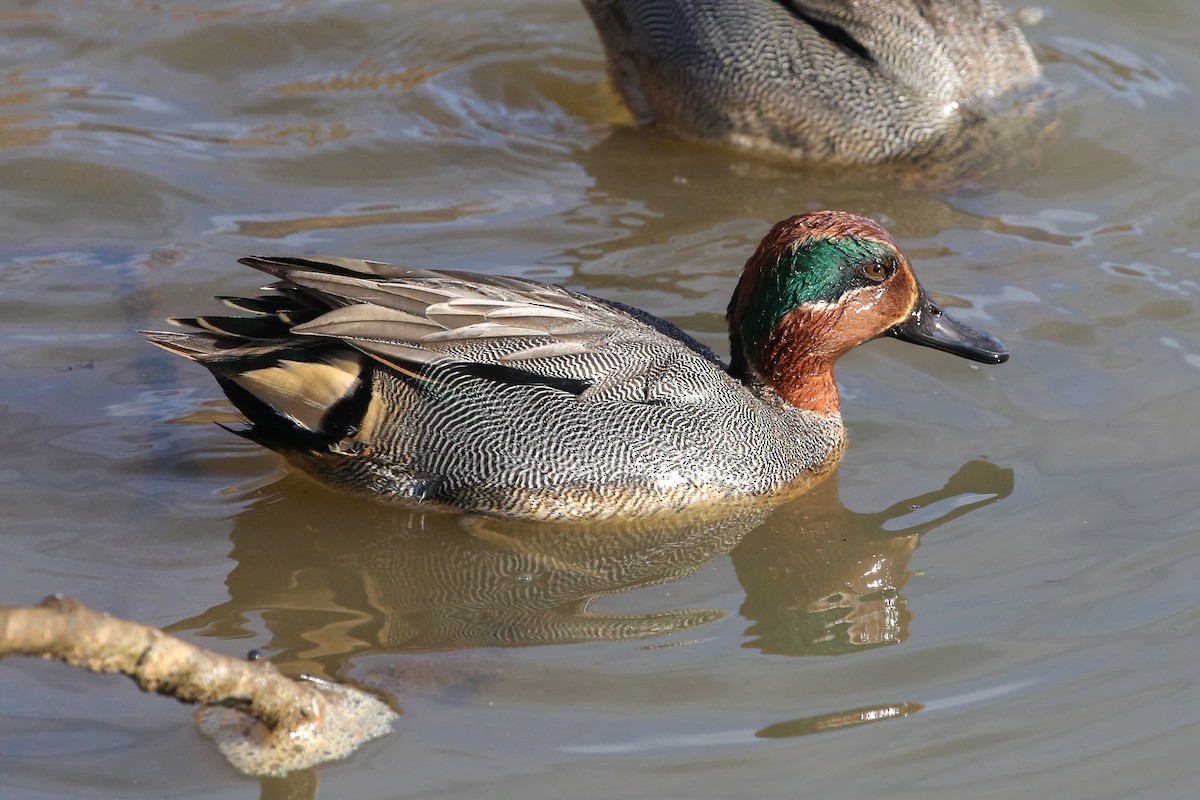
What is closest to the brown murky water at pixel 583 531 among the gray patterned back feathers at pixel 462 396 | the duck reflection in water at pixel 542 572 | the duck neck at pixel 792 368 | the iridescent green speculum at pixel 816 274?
the duck reflection in water at pixel 542 572

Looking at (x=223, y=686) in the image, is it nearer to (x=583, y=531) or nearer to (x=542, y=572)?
(x=542, y=572)

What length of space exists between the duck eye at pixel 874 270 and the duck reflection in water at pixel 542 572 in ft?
2.57

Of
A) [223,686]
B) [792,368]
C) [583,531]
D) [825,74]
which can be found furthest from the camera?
[825,74]

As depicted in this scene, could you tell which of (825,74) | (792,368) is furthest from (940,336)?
(825,74)

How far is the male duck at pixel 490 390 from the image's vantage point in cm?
499

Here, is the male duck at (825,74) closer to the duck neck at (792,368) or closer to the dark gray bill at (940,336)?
the dark gray bill at (940,336)

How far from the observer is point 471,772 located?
13.1ft

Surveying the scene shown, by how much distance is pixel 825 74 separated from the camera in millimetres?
7832

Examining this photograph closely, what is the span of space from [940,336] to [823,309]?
0.50m

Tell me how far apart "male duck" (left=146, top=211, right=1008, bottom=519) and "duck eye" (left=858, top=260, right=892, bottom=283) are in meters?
0.01

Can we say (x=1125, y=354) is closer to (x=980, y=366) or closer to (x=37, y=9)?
(x=980, y=366)

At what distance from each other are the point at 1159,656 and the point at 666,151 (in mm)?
4387

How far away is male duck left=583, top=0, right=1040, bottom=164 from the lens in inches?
308

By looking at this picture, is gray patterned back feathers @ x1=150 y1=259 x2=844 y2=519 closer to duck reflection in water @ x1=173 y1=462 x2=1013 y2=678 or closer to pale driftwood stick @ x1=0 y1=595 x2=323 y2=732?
duck reflection in water @ x1=173 y1=462 x2=1013 y2=678
